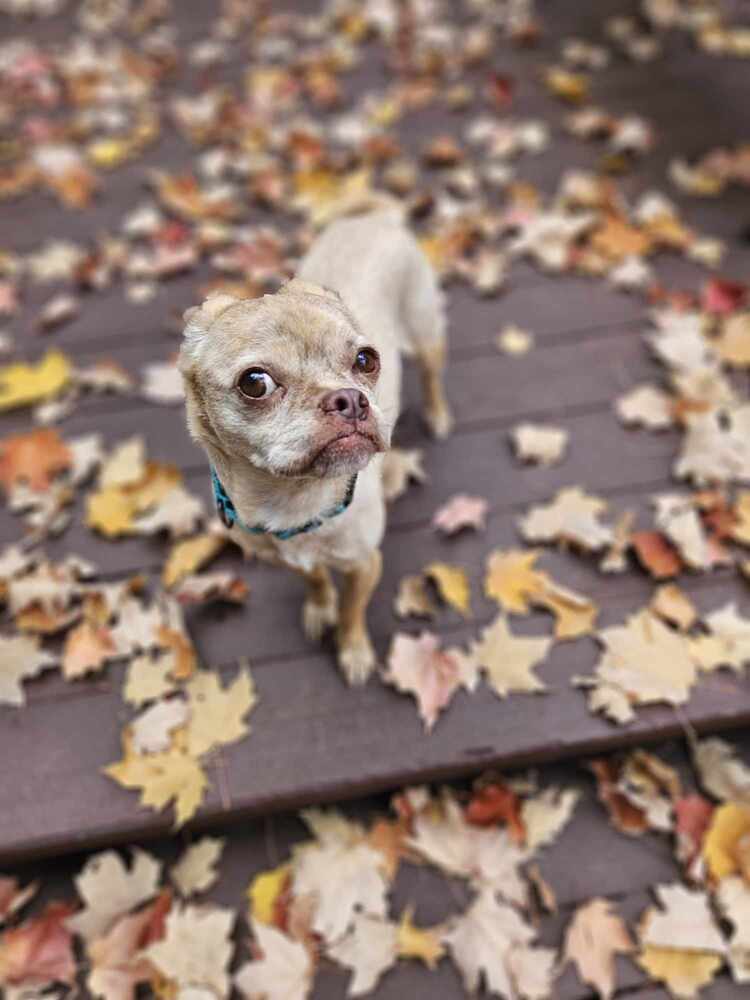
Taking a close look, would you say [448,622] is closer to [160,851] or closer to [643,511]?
[643,511]

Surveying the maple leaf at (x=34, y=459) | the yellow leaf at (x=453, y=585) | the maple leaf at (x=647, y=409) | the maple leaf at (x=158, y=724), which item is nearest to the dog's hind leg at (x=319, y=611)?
the yellow leaf at (x=453, y=585)

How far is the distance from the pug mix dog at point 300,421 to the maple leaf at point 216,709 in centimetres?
35

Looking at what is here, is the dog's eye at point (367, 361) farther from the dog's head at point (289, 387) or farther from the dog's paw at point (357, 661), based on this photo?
the dog's paw at point (357, 661)

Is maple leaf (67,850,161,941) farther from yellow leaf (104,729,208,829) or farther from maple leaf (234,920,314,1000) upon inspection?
maple leaf (234,920,314,1000)

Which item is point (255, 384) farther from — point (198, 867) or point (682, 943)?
point (682, 943)

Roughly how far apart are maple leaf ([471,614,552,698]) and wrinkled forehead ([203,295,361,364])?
3.91ft

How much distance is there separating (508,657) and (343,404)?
3.95ft

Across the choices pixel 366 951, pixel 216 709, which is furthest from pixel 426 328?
pixel 366 951

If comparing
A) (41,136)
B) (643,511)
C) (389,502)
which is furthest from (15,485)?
(41,136)

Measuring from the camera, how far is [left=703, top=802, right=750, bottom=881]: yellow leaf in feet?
6.93

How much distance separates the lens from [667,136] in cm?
419

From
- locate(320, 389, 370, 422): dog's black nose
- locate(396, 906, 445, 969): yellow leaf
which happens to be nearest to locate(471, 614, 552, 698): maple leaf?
locate(396, 906, 445, 969): yellow leaf

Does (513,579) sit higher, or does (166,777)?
(513,579)

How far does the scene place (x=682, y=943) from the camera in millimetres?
2027
